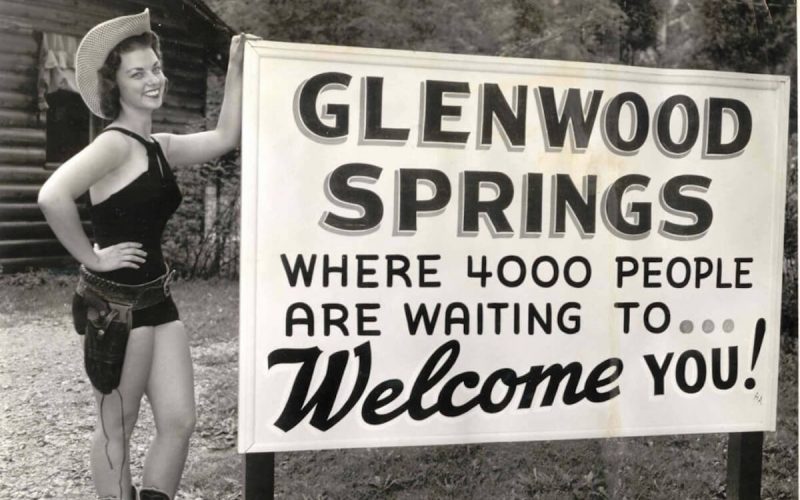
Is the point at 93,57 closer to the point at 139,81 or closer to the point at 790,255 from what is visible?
the point at 139,81

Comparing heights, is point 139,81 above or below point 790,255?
above

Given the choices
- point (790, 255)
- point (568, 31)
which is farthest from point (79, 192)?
point (790, 255)

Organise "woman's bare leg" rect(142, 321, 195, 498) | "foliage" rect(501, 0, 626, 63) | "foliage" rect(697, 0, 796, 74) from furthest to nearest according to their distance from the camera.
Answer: "foliage" rect(697, 0, 796, 74) → "foliage" rect(501, 0, 626, 63) → "woman's bare leg" rect(142, 321, 195, 498)

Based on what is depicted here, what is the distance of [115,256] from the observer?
1.89m

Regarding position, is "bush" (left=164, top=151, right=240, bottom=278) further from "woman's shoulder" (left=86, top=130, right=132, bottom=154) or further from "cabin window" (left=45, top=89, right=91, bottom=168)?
"cabin window" (left=45, top=89, right=91, bottom=168)

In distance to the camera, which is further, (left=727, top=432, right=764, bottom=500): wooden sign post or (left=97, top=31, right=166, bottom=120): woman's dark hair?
(left=727, top=432, right=764, bottom=500): wooden sign post

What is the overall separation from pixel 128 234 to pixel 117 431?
544 mm

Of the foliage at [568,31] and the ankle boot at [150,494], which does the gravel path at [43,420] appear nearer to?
the ankle boot at [150,494]

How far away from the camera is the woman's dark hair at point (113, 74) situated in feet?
6.17

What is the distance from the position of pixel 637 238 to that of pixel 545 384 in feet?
1.79

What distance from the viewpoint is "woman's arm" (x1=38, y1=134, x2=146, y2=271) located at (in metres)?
1.85

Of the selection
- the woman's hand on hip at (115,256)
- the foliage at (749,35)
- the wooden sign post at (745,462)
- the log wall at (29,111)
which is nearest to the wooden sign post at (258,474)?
the woman's hand on hip at (115,256)

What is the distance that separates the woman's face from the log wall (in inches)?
1.4

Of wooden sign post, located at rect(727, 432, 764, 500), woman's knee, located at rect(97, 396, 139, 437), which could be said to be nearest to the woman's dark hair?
woman's knee, located at rect(97, 396, 139, 437)
